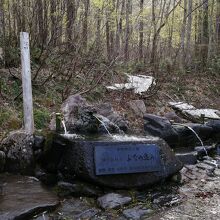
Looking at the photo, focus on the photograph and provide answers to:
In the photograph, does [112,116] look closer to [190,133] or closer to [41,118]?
[41,118]

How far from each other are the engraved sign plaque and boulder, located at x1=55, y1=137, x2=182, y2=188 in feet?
0.10

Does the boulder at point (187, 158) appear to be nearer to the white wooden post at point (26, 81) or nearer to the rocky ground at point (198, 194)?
the rocky ground at point (198, 194)

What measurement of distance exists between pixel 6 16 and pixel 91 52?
9.27 feet

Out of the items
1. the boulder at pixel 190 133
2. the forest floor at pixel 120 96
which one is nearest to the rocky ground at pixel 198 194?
the boulder at pixel 190 133

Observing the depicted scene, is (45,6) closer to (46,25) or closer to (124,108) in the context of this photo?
(46,25)

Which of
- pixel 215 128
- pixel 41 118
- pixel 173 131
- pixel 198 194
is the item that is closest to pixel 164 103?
pixel 215 128

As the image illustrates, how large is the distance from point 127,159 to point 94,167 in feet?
1.82

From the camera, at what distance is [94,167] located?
482cm

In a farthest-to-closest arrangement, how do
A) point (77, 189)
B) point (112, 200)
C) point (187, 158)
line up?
point (187, 158)
point (77, 189)
point (112, 200)

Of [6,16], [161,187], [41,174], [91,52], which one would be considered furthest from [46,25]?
[161,187]

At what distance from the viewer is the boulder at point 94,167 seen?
15.8 feet

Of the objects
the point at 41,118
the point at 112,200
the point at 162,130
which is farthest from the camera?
the point at 162,130

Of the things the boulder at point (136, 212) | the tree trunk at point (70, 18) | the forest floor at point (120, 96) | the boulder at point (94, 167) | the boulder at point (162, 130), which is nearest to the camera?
the boulder at point (136, 212)

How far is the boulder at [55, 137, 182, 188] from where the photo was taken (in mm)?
4816
